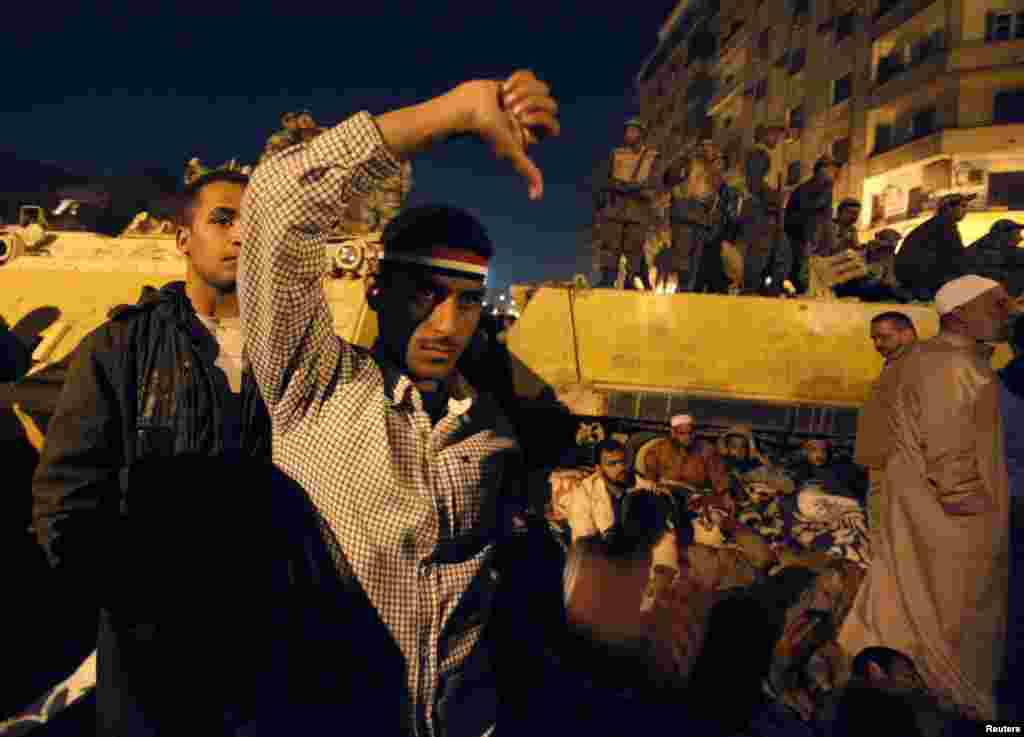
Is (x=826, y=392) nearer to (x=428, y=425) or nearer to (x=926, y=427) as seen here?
(x=926, y=427)

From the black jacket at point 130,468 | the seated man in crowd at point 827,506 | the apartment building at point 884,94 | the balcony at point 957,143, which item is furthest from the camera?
the apartment building at point 884,94

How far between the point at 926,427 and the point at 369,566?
315 cm

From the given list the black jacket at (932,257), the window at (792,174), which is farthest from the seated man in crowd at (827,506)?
the window at (792,174)

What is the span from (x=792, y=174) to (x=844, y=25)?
270 inches

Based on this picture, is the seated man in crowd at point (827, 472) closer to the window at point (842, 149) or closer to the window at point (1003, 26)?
the window at point (1003, 26)

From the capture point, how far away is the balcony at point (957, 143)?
21.8 m

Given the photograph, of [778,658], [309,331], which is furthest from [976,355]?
[309,331]

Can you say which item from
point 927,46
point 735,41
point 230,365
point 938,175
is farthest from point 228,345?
point 735,41

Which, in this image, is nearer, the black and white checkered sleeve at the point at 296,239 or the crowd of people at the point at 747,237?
the black and white checkered sleeve at the point at 296,239

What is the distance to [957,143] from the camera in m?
22.7

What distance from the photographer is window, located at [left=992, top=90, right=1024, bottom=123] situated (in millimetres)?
22078

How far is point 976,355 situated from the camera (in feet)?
10.2

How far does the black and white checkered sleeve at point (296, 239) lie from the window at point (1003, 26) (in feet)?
102

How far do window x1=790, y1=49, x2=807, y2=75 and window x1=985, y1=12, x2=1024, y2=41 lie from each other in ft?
25.9
